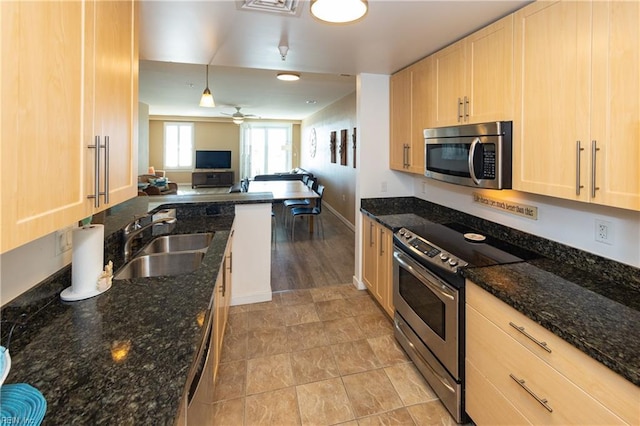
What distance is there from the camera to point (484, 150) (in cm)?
192

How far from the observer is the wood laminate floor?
12.3 feet

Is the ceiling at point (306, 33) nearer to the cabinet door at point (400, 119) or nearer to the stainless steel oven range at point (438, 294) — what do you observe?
the cabinet door at point (400, 119)

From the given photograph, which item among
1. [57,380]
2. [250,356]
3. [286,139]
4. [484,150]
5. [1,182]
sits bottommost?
[250,356]

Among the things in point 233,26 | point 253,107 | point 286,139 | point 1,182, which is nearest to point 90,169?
point 1,182

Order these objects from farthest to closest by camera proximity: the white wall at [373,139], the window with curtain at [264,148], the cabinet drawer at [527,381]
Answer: the window with curtain at [264,148], the white wall at [373,139], the cabinet drawer at [527,381]

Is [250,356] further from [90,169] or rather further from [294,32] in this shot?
[294,32]

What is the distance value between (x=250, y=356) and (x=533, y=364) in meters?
1.80

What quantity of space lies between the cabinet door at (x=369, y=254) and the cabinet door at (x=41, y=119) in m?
2.47

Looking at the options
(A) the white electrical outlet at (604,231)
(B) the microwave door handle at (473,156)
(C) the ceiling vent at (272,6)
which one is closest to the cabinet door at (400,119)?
(B) the microwave door handle at (473,156)

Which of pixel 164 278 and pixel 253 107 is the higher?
pixel 253 107

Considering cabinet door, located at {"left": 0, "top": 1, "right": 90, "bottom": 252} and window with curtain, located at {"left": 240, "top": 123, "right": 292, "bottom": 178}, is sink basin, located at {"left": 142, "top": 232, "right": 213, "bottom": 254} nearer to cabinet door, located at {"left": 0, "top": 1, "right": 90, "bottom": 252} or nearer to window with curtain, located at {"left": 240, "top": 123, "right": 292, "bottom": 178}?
cabinet door, located at {"left": 0, "top": 1, "right": 90, "bottom": 252}

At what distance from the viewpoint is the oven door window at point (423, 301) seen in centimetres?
188

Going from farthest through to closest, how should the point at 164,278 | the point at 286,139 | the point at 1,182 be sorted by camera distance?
the point at 286,139
the point at 164,278
the point at 1,182

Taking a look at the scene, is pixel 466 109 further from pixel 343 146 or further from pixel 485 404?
pixel 343 146
